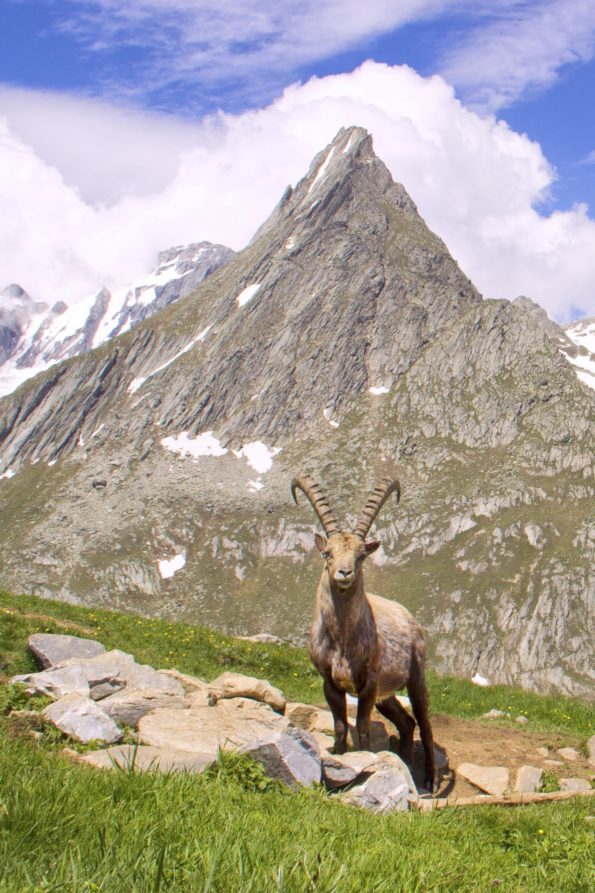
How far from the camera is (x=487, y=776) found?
1312 cm

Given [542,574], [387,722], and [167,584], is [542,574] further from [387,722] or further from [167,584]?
[387,722]

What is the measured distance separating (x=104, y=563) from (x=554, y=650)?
119905 millimetres

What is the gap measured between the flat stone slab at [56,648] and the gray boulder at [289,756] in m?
8.55

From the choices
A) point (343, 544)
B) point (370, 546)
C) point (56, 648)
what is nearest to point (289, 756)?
point (343, 544)

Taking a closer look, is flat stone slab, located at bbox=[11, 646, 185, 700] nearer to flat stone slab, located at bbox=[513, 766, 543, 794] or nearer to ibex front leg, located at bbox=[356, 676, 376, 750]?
ibex front leg, located at bbox=[356, 676, 376, 750]

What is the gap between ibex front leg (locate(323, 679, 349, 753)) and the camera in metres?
11.9

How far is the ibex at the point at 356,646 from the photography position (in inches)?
482

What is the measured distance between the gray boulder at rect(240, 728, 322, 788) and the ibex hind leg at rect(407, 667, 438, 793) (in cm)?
564

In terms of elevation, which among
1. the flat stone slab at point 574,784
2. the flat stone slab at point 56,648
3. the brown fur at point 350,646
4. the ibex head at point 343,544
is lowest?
the flat stone slab at point 574,784

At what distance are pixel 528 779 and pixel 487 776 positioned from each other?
0.72 m

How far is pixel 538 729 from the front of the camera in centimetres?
1741

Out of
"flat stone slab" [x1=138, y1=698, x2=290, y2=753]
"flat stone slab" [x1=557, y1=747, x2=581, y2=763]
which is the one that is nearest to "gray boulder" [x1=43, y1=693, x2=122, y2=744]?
"flat stone slab" [x1=138, y1=698, x2=290, y2=753]

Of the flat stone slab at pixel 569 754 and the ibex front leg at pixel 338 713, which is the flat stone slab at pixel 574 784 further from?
the ibex front leg at pixel 338 713

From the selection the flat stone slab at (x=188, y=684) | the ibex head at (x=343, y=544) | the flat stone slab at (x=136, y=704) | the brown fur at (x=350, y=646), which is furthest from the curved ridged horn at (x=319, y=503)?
the flat stone slab at (x=188, y=684)
